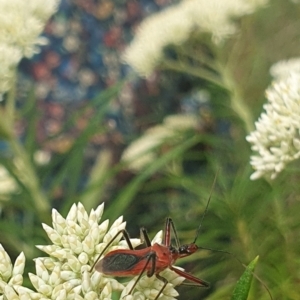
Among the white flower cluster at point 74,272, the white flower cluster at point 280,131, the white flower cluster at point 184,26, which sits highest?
the white flower cluster at point 184,26

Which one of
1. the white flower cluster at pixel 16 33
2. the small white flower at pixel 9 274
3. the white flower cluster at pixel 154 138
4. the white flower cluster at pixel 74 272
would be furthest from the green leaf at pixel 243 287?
the white flower cluster at pixel 154 138

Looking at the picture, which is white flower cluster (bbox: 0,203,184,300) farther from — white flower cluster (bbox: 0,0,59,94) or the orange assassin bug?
white flower cluster (bbox: 0,0,59,94)

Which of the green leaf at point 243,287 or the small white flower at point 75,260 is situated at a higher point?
the small white flower at point 75,260

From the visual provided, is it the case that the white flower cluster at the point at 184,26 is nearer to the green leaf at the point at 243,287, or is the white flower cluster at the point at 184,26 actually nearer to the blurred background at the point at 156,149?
the blurred background at the point at 156,149

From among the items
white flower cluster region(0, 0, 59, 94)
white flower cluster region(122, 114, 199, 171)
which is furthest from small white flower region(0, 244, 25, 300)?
white flower cluster region(122, 114, 199, 171)

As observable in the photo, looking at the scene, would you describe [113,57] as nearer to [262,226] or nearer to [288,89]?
[262,226]

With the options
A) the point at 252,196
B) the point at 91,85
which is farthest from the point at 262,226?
the point at 91,85

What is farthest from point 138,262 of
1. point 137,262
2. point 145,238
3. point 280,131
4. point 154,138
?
point 154,138
